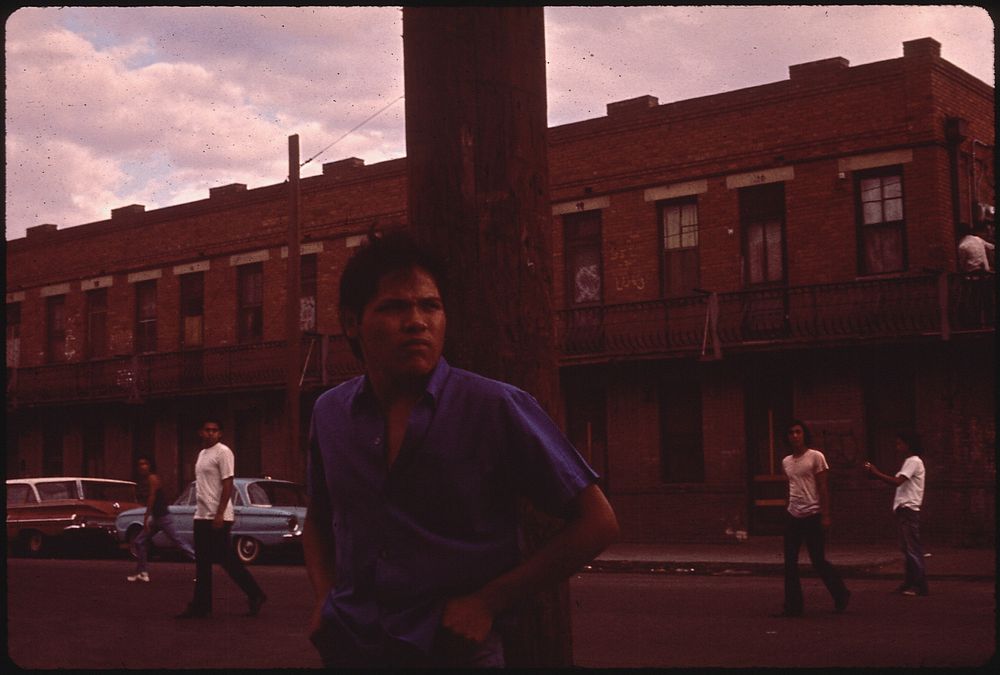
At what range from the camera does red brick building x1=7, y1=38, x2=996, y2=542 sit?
76.4 feet

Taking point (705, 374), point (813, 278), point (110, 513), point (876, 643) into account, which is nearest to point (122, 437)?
point (110, 513)

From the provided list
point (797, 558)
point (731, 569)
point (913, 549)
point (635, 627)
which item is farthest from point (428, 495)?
point (731, 569)

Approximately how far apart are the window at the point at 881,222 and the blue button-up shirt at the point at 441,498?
73.7ft

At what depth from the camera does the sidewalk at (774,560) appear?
59.6 ft

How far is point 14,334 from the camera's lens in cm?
4009

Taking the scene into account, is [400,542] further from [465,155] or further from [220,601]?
[220,601]

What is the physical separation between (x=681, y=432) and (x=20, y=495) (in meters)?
13.1

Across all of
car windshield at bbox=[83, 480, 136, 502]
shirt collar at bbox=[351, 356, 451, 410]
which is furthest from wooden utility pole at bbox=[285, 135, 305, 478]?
shirt collar at bbox=[351, 356, 451, 410]

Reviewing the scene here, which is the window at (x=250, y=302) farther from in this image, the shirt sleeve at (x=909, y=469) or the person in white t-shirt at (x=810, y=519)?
the person in white t-shirt at (x=810, y=519)

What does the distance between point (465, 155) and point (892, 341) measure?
817 inches

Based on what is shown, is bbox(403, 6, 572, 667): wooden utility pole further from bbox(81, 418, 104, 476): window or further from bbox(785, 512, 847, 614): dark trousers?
bbox(81, 418, 104, 476): window

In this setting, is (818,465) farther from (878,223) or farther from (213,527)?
(878,223)

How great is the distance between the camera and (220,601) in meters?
14.8

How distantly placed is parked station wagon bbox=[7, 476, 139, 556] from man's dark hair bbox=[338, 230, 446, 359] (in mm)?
23676
